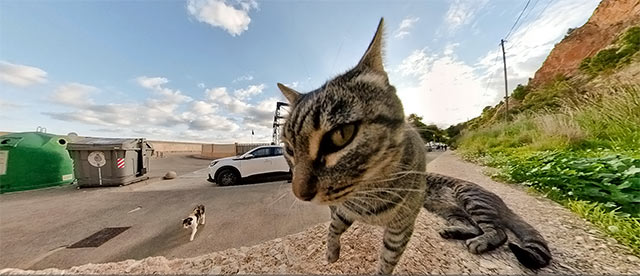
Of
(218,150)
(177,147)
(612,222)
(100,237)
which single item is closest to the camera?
(612,222)

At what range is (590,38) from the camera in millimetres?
22953

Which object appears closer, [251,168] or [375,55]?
[375,55]

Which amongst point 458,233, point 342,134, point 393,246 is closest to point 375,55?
point 342,134

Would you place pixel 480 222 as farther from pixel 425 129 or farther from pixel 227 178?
pixel 227 178

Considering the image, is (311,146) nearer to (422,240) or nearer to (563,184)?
(422,240)

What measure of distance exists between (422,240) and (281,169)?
4.65 metres

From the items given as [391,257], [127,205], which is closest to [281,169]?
[127,205]

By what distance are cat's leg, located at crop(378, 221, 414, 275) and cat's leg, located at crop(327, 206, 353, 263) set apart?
0.76ft

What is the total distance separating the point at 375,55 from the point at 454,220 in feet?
4.56

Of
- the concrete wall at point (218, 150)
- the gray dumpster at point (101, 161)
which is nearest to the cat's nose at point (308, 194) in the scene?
the gray dumpster at point (101, 161)

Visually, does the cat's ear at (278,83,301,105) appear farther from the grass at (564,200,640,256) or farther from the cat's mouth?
the grass at (564,200,640,256)

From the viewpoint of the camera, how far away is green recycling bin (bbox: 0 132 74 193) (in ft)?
14.5

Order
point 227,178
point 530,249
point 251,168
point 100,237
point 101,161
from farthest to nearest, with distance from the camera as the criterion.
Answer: point 251,168 → point 227,178 → point 101,161 → point 100,237 → point 530,249

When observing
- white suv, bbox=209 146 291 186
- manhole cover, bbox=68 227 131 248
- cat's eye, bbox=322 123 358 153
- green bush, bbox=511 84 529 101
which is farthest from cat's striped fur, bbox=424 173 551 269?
green bush, bbox=511 84 529 101
